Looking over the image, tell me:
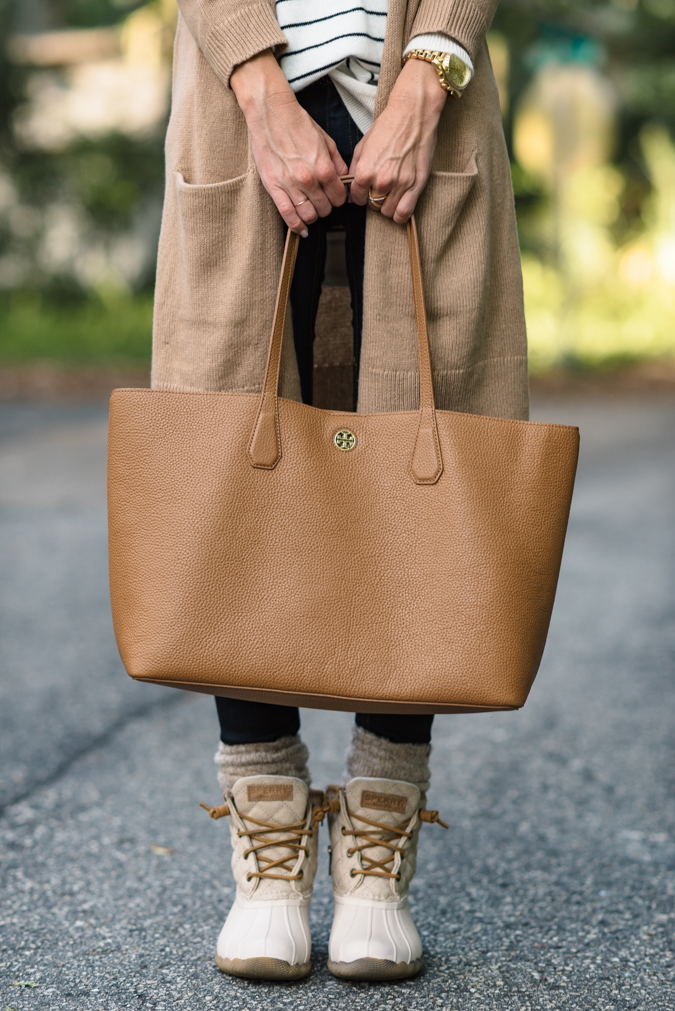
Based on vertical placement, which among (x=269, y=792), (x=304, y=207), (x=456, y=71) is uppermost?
(x=456, y=71)

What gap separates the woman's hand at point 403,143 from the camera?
117 cm

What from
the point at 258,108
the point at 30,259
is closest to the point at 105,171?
the point at 30,259

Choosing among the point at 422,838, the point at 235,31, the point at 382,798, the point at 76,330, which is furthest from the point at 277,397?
the point at 76,330

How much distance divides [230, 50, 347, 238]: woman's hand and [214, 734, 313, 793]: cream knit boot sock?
0.65m

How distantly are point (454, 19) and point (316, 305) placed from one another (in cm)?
36

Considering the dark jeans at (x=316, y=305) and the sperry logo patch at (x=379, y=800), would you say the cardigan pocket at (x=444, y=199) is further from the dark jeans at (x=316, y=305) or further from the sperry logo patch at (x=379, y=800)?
the sperry logo patch at (x=379, y=800)

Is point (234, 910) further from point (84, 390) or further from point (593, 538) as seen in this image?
point (84, 390)

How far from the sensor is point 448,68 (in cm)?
120

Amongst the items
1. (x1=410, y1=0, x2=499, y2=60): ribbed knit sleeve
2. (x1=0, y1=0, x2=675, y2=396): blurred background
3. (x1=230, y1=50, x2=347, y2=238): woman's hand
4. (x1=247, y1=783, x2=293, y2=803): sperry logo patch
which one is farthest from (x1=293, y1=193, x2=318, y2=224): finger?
(x1=0, y1=0, x2=675, y2=396): blurred background

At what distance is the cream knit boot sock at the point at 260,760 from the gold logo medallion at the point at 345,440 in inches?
15.9

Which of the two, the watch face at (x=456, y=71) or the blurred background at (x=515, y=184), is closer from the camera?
the watch face at (x=456, y=71)

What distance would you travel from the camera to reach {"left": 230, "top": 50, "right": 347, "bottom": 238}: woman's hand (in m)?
1.16

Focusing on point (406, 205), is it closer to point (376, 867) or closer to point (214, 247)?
point (214, 247)

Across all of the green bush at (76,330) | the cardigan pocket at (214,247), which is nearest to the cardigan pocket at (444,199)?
the cardigan pocket at (214,247)
